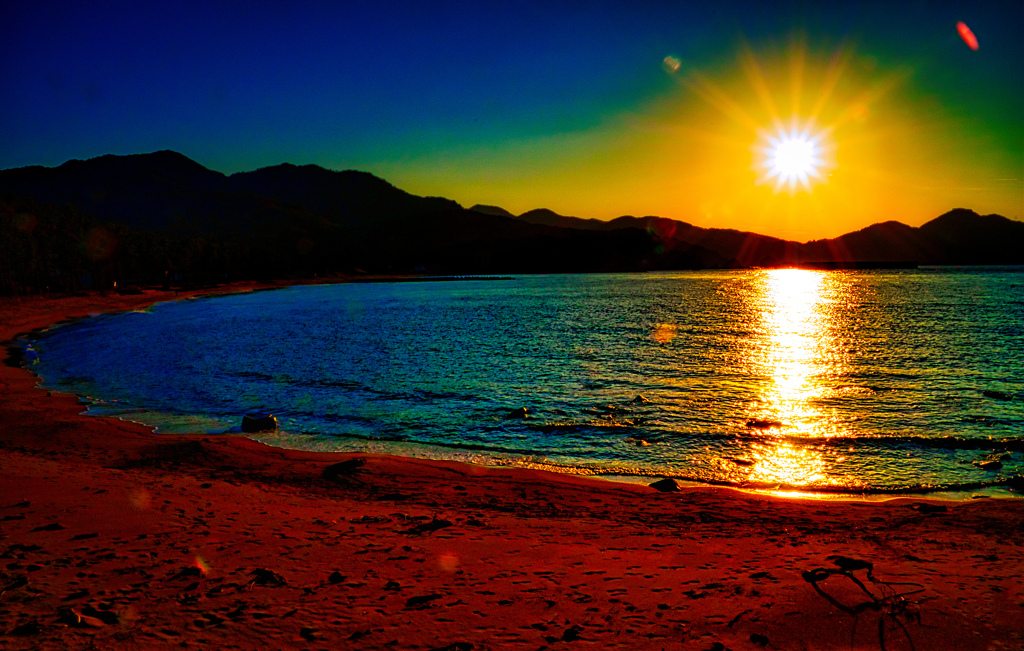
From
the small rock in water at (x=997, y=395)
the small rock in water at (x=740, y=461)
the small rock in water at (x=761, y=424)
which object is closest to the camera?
the small rock in water at (x=740, y=461)

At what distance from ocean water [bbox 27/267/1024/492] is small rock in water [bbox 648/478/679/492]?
1.03 metres

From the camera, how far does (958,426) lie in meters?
17.3

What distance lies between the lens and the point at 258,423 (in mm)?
18500

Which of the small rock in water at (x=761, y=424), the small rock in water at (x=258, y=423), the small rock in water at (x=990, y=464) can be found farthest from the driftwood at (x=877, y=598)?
the small rock in water at (x=258, y=423)

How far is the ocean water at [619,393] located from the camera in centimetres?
1493

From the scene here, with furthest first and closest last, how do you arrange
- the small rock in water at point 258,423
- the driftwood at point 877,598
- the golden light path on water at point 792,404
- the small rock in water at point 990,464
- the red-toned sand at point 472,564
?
the small rock in water at point 258,423 → the golden light path on water at point 792,404 → the small rock in water at point 990,464 → the driftwood at point 877,598 → the red-toned sand at point 472,564

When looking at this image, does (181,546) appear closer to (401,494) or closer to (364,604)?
(364,604)

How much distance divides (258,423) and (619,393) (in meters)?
14.3

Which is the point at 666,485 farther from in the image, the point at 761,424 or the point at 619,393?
the point at 619,393

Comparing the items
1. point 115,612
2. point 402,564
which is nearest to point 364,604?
point 402,564

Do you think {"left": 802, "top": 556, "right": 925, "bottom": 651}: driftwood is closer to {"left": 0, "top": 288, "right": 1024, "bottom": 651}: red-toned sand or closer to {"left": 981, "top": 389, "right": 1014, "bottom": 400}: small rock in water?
{"left": 0, "top": 288, "right": 1024, "bottom": 651}: red-toned sand

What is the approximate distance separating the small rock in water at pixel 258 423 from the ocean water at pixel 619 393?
0.72 metres

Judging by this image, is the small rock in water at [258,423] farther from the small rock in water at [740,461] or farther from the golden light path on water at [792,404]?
the golden light path on water at [792,404]

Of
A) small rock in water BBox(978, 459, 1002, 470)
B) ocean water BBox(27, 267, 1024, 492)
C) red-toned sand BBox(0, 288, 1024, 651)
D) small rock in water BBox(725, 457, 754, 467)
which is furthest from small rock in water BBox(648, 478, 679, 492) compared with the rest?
small rock in water BBox(978, 459, 1002, 470)
